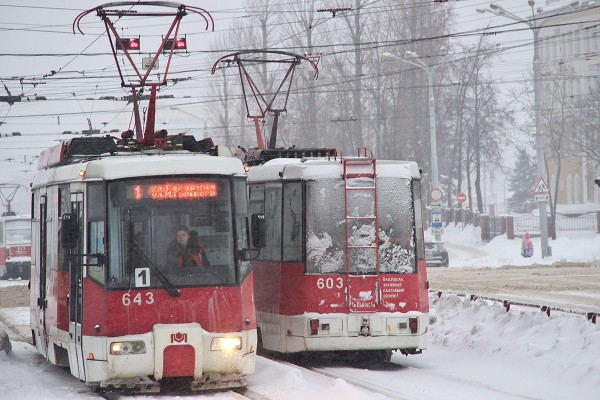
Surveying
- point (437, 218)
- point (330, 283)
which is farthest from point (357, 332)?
point (437, 218)

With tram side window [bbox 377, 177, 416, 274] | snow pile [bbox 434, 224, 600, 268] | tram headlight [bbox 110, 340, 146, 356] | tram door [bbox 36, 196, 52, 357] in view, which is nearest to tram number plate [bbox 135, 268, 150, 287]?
tram headlight [bbox 110, 340, 146, 356]

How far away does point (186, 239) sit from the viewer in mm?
12961

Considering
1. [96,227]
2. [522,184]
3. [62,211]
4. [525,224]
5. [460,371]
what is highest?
[522,184]

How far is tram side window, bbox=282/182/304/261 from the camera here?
51.7 ft

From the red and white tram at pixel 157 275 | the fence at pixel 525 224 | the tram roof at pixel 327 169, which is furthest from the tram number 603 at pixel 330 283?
the fence at pixel 525 224

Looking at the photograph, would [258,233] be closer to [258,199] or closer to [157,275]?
[157,275]

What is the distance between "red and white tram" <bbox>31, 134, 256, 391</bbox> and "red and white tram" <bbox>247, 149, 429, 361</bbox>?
2216 millimetres

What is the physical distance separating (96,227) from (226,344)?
6.47ft

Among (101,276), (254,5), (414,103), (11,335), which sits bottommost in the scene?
(11,335)

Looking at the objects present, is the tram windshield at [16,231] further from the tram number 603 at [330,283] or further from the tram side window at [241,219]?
the tram side window at [241,219]

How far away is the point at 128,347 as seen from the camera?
498 inches

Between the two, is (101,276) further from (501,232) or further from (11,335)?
(501,232)

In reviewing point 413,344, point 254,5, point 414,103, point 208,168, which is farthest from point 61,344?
point 254,5

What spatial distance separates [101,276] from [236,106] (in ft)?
211
